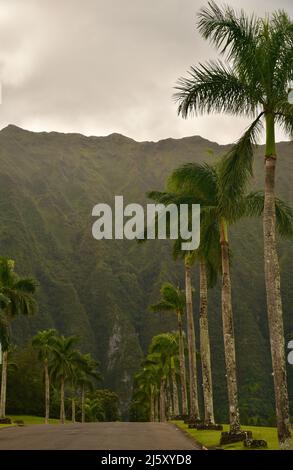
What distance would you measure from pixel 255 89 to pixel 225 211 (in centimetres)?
618

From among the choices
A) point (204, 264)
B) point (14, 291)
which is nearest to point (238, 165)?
point (204, 264)

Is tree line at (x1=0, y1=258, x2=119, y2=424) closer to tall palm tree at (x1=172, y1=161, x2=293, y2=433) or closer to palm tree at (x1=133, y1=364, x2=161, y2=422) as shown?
palm tree at (x1=133, y1=364, x2=161, y2=422)

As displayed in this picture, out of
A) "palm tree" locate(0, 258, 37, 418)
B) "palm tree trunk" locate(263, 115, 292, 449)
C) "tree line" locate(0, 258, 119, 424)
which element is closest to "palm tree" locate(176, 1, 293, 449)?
"palm tree trunk" locate(263, 115, 292, 449)

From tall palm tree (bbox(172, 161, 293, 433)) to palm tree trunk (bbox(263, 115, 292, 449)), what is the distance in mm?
2087

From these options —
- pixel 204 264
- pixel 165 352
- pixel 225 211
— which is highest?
pixel 225 211

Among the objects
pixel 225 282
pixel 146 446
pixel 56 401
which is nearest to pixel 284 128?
pixel 225 282

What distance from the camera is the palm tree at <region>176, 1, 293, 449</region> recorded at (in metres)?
21.8

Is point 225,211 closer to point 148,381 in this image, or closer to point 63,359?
point 63,359

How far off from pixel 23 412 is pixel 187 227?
86.0 metres

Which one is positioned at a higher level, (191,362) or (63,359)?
(191,362)

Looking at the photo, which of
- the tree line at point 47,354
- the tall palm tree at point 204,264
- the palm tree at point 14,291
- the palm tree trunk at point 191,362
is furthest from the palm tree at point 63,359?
the tall palm tree at point 204,264

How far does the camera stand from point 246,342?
7795 inches

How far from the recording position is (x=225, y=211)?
26938 mm

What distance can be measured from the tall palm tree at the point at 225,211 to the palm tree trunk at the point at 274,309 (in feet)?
6.85
